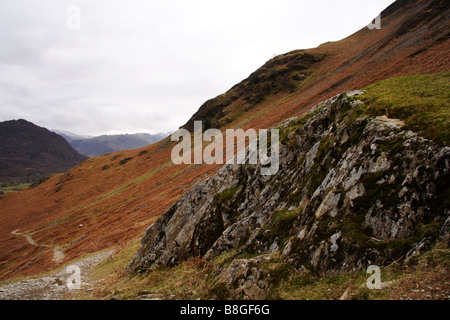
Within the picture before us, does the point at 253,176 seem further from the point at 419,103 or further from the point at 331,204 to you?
the point at 419,103

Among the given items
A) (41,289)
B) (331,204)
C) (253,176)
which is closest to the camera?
(331,204)

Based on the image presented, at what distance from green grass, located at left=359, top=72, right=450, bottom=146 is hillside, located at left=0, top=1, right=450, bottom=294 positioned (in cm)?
11

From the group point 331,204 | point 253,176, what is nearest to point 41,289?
point 253,176

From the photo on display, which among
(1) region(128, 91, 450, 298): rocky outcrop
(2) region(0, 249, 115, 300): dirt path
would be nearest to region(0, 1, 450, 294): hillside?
(1) region(128, 91, 450, 298): rocky outcrop

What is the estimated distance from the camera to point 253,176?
12258mm

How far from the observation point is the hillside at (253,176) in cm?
738

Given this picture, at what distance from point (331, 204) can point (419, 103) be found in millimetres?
4814

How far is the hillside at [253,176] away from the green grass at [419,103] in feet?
0.36

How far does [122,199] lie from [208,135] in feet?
116

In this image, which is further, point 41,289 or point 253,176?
point 41,289

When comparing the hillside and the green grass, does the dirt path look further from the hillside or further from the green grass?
the green grass

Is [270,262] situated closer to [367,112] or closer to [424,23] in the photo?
[367,112]

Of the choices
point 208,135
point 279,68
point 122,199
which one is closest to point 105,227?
point 122,199

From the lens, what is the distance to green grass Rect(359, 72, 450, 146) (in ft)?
20.0
